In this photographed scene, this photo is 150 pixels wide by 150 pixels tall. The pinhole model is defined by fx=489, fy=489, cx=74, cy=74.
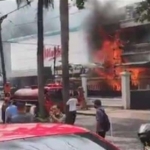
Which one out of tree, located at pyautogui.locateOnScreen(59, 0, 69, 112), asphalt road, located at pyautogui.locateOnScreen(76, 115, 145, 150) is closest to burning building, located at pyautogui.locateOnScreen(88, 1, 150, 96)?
asphalt road, located at pyautogui.locateOnScreen(76, 115, 145, 150)

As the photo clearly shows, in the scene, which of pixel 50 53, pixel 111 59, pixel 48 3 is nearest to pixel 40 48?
pixel 48 3

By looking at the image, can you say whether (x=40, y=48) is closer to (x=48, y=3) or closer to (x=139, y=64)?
(x=48, y=3)

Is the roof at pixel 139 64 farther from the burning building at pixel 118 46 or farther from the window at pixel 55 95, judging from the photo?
the window at pixel 55 95

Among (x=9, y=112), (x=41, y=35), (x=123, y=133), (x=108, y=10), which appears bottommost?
(x=123, y=133)

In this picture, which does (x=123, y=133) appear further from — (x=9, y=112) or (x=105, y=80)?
(x=105, y=80)

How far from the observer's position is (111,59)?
39.7 metres

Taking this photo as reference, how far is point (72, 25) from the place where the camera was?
158 feet

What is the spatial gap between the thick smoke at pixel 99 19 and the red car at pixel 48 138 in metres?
35.9

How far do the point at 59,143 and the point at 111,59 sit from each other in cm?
3614

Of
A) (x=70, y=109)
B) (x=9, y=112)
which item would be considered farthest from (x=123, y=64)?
(x=9, y=112)

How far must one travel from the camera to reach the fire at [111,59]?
113 ft

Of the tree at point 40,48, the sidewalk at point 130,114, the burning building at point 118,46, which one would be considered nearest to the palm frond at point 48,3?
the tree at point 40,48

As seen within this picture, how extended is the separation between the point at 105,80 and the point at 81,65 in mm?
7768

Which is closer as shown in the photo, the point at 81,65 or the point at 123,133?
the point at 123,133
